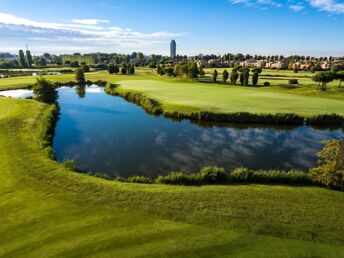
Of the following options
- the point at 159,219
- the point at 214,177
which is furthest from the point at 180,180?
the point at 159,219

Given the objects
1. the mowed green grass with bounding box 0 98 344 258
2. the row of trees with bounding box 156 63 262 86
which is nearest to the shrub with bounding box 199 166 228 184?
the mowed green grass with bounding box 0 98 344 258

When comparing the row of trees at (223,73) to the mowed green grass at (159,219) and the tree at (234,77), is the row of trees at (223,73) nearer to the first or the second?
the tree at (234,77)

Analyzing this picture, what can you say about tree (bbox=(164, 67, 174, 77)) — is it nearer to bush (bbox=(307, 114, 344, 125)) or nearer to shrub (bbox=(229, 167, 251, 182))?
bush (bbox=(307, 114, 344, 125))

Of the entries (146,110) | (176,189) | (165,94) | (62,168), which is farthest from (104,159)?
(165,94)

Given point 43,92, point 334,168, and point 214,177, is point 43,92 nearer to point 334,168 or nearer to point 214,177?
point 214,177

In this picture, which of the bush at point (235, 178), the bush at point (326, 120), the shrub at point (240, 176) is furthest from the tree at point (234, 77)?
the shrub at point (240, 176)

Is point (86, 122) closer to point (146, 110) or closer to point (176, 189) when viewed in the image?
point (146, 110)

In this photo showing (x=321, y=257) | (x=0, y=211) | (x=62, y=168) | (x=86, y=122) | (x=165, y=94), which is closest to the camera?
(x=321, y=257)
